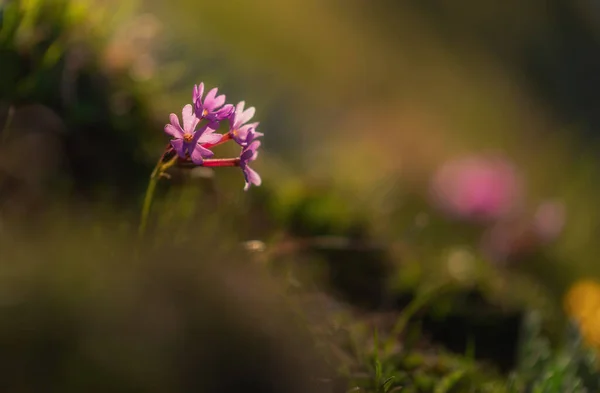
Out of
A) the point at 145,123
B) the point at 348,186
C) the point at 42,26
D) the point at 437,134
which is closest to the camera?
the point at 42,26

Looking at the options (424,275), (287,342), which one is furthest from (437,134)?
(287,342)

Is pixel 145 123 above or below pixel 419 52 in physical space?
below

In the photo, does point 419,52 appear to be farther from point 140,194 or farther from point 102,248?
point 102,248

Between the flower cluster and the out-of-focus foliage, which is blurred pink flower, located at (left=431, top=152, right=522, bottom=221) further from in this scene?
the flower cluster

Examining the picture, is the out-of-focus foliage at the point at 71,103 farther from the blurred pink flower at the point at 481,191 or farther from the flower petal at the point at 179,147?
the blurred pink flower at the point at 481,191

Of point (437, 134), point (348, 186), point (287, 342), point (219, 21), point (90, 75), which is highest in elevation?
point (219, 21)

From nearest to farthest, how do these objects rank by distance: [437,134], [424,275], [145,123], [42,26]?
[42,26], [145,123], [424,275], [437,134]

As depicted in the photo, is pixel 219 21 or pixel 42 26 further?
pixel 219 21
